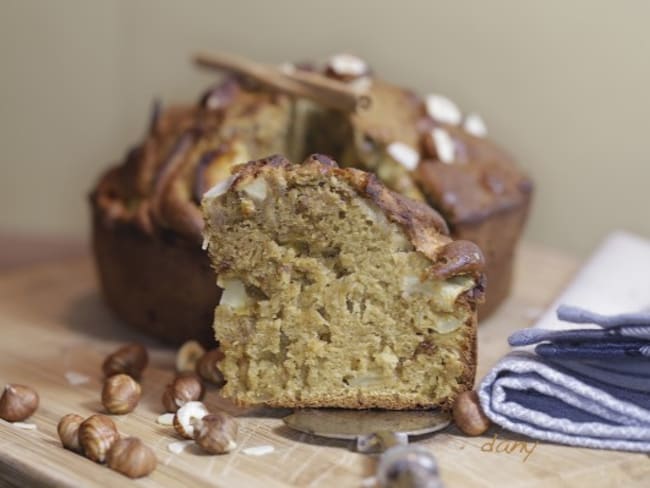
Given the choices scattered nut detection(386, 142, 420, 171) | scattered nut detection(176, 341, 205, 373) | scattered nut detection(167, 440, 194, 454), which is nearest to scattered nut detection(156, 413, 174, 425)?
scattered nut detection(167, 440, 194, 454)

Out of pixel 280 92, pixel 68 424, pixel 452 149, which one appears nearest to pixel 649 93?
pixel 452 149

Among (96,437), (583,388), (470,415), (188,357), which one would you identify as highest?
(583,388)

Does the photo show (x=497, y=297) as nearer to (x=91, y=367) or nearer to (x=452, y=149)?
(x=452, y=149)

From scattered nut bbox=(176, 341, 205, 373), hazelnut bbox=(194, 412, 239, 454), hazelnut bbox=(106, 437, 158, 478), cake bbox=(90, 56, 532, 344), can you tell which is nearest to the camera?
hazelnut bbox=(106, 437, 158, 478)

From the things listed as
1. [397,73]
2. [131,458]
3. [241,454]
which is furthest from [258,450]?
[397,73]

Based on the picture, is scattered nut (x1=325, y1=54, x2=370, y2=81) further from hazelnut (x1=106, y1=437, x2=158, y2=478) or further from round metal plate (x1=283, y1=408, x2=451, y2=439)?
hazelnut (x1=106, y1=437, x2=158, y2=478)

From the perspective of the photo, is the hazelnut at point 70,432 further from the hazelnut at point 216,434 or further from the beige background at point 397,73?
the beige background at point 397,73

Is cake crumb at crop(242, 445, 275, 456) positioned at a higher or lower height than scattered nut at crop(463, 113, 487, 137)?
lower

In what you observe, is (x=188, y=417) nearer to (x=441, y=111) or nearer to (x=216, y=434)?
(x=216, y=434)
